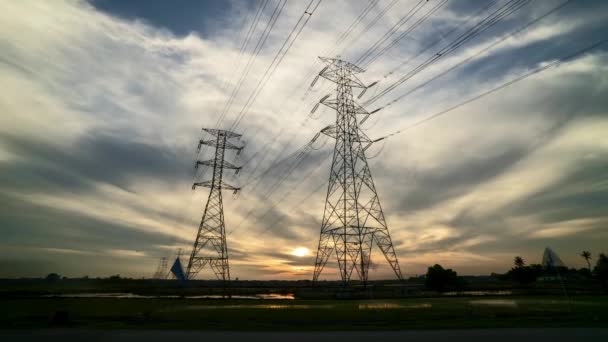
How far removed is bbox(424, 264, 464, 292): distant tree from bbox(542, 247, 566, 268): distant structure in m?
39.1

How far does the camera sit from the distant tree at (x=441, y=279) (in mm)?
59031

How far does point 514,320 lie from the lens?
18234 mm

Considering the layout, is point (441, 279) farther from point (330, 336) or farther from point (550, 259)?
point (330, 336)

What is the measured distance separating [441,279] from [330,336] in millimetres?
53356

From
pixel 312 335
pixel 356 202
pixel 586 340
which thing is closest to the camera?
pixel 586 340

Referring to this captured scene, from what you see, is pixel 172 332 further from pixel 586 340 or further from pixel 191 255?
pixel 191 255

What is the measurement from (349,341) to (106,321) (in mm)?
16057

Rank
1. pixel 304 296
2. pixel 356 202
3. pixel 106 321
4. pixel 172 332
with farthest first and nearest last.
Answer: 1. pixel 304 296
2. pixel 356 202
3. pixel 106 321
4. pixel 172 332

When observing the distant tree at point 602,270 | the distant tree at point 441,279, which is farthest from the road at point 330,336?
the distant tree at point 602,270

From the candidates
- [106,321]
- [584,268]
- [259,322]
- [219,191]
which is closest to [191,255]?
[219,191]

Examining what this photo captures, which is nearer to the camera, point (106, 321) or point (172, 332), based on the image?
point (172, 332)

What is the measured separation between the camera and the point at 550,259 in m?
23.0

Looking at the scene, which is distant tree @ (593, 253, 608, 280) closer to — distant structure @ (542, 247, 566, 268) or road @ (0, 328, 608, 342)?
distant structure @ (542, 247, 566, 268)

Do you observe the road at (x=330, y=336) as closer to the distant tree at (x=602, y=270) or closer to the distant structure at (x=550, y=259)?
the distant structure at (x=550, y=259)
